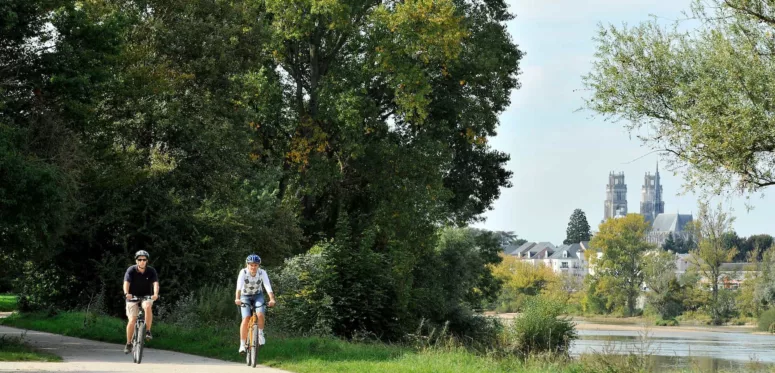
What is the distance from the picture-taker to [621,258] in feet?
352

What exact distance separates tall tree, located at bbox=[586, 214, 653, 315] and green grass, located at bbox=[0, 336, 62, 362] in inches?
3598

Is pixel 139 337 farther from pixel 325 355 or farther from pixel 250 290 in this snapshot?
pixel 325 355

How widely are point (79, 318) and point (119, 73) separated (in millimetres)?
6024

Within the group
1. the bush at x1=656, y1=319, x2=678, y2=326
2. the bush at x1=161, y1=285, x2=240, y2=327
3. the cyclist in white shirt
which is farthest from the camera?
the bush at x1=656, y1=319, x2=678, y2=326

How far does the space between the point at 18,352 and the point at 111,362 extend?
1913 millimetres

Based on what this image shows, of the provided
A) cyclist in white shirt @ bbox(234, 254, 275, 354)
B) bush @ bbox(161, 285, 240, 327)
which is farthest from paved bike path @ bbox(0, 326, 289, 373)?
bush @ bbox(161, 285, 240, 327)

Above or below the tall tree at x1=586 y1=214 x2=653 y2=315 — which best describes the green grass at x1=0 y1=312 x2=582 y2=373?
below

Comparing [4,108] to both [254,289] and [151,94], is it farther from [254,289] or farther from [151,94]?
[151,94]

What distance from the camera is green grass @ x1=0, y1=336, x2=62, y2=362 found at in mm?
16141

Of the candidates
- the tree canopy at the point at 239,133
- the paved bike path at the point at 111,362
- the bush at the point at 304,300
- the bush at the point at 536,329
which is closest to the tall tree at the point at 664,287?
the tree canopy at the point at 239,133

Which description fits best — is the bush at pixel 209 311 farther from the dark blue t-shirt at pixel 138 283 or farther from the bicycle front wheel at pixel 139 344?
the bicycle front wheel at pixel 139 344

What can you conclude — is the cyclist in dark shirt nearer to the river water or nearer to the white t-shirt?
the white t-shirt

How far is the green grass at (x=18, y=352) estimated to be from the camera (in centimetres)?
1614

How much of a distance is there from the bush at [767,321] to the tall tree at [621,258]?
1221 inches
